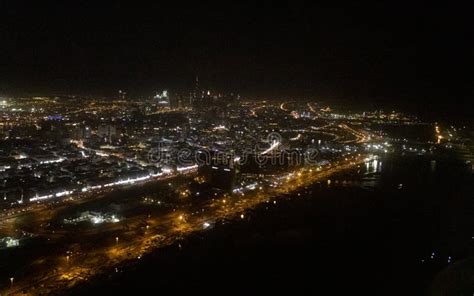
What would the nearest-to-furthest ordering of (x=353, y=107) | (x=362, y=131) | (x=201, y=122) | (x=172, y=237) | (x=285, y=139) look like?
1. (x=172, y=237)
2. (x=285, y=139)
3. (x=362, y=131)
4. (x=201, y=122)
5. (x=353, y=107)

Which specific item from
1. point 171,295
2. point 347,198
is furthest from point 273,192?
point 171,295

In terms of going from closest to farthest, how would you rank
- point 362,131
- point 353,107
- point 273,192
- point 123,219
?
point 123,219
point 273,192
point 362,131
point 353,107

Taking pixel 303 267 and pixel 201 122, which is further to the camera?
pixel 201 122

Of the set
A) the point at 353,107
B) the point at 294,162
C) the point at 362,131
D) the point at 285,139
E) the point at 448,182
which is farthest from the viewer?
the point at 353,107

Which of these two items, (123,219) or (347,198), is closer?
(123,219)

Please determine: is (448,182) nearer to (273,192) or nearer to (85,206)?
(273,192)

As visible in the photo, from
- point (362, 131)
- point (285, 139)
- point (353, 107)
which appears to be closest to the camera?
point (285, 139)

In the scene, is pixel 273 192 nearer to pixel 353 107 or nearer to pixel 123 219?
pixel 123 219

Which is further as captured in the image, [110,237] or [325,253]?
[110,237]

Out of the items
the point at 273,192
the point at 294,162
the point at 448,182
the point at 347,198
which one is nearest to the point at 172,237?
the point at 273,192
